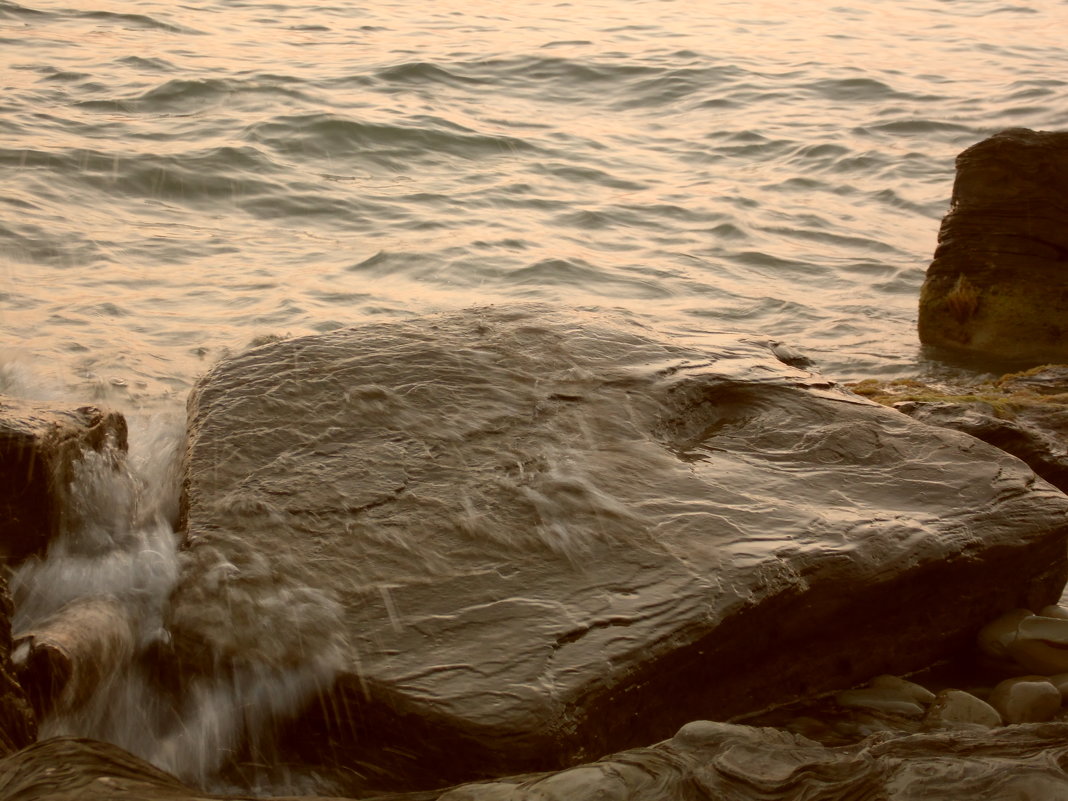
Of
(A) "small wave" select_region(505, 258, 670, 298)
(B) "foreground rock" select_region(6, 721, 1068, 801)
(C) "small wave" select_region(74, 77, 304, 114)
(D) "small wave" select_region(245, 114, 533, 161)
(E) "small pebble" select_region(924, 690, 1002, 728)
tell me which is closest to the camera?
(B) "foreground rock" select_region(6, 721, 1068, 801)

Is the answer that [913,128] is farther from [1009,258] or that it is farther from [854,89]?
[1009,258]

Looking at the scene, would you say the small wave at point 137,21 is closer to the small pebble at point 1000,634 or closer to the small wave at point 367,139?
the small wave at point 367,139

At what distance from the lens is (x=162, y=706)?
304cm

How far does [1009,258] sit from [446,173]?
16.2 ft

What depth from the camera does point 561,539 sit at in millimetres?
3314

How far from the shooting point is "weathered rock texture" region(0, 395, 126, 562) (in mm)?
3381

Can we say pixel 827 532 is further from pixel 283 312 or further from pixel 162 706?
pixel 283 312

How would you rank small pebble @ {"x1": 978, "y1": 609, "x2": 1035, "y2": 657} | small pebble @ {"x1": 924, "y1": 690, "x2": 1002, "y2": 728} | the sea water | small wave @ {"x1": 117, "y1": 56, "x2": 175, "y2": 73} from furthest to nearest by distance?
1. small wave @ {"x1": 117, "y1": 56, "x2": 175, "y2": 73}
2. the sea water
3. small pebble @ {"x1": 978, "y1": 609, "x2": 1035, "y2": 657}
4. small pebble @ {"x1": 924, "y1": 690, "x2": 1002, "y2": 728}

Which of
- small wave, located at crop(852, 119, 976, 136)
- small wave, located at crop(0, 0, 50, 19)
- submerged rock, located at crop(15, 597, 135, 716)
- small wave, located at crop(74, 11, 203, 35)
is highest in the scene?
small wave, located at crop(0, 0, 50, 19)

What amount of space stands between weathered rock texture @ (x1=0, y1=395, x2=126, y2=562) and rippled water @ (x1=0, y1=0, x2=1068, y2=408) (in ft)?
6.72

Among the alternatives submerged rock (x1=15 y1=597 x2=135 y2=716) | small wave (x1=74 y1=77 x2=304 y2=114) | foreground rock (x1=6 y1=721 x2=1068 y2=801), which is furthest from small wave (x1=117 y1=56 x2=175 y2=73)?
foreground rock (x1=6 y1=721 x2=1068 y2=801)

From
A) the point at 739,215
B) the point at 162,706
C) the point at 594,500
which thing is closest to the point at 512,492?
the point at 594,500

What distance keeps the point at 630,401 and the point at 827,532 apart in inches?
38.1

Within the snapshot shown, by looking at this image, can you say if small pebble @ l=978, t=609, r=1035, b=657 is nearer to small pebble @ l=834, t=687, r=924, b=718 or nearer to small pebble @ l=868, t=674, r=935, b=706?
small pebble @ l=868, t=674, r=935, b=706
